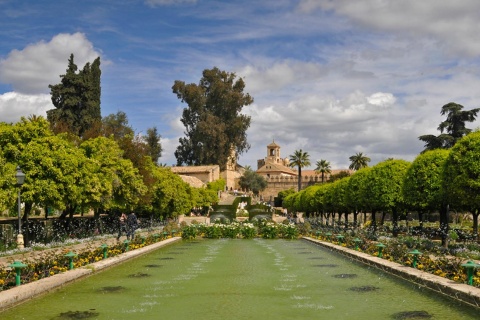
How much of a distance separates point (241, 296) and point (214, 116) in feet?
201

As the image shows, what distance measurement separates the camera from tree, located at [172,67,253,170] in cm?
7050

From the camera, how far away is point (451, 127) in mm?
48406

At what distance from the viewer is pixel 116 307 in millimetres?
8477

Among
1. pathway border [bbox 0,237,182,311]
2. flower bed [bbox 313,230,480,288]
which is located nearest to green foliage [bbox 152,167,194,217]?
flower bed [bbox 313,230,480,288]

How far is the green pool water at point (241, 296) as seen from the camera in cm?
789

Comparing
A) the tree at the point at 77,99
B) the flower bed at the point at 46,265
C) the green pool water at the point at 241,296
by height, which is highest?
the tree at the point at 77,99

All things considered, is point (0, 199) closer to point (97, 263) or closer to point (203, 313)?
point (97, 263)

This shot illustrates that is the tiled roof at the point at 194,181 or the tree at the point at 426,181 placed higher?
the tiled roof at the point at 194,181

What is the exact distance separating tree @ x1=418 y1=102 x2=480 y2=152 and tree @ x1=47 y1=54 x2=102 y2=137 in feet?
94.5

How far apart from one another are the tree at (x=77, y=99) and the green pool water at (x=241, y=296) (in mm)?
35928

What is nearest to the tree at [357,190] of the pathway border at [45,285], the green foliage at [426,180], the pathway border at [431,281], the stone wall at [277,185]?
the green foliage at [426,180]

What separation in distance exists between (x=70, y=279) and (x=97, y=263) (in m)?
2.56

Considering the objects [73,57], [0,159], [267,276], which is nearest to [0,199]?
[0,159]

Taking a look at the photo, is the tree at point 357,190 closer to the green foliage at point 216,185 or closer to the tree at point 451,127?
the tree at point 451,127
